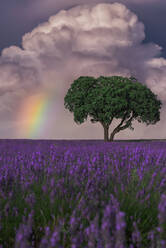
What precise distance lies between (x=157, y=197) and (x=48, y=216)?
99cm

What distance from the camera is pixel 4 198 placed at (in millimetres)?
2426

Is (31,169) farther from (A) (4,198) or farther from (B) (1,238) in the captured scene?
(B) (1,238)

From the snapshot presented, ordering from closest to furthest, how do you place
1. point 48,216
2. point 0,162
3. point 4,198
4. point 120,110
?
point 48,216 → point 4,198 → point 0,162 → point 120,110

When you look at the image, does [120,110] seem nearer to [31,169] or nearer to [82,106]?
[82,106]

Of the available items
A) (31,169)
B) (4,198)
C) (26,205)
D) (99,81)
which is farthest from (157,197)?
(99,81)

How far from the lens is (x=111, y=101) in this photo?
909 inches

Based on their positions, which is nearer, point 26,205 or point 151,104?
point 26,205

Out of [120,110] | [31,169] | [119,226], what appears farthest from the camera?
[120,110]

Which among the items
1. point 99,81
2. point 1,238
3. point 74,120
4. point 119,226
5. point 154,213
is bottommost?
point 1,238

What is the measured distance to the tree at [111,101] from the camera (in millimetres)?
23531

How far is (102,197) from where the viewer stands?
2.52 m

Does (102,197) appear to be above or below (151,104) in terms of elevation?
below

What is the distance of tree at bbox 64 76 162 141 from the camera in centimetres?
2353

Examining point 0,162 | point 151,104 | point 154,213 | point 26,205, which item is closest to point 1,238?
point 26,205
